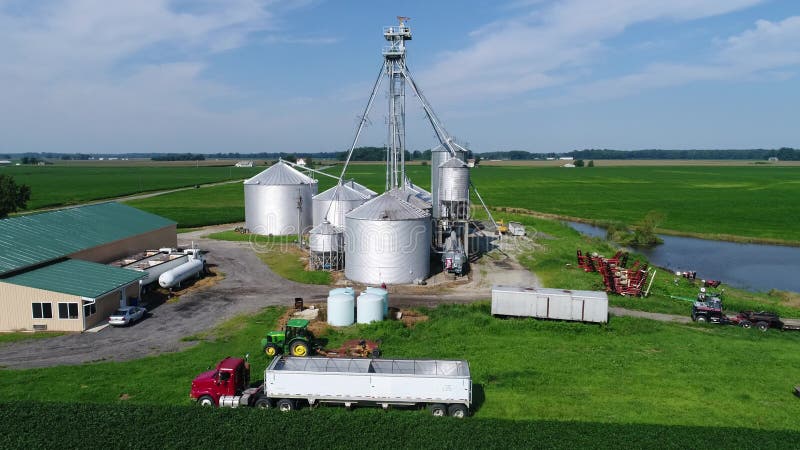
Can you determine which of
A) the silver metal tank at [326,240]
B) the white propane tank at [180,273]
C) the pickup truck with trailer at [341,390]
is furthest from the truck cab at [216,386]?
the silver metal tank at [326,240]

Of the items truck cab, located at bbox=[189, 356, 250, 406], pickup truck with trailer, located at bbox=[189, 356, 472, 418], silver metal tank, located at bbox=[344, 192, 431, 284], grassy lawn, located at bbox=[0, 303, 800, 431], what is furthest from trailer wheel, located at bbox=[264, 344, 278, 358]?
silver metal tank, located at bbox=[344, 192, 431, 284]

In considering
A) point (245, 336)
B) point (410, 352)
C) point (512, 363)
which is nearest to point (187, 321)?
point (245, 336)

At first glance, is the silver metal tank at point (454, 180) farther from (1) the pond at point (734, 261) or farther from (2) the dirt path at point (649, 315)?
(1) the pond at point (734, 261)

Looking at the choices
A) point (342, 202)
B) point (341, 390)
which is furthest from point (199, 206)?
point (341, 390)

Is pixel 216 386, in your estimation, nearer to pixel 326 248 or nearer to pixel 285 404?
pixel 285 404

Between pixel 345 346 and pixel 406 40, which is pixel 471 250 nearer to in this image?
pixel 406 40
